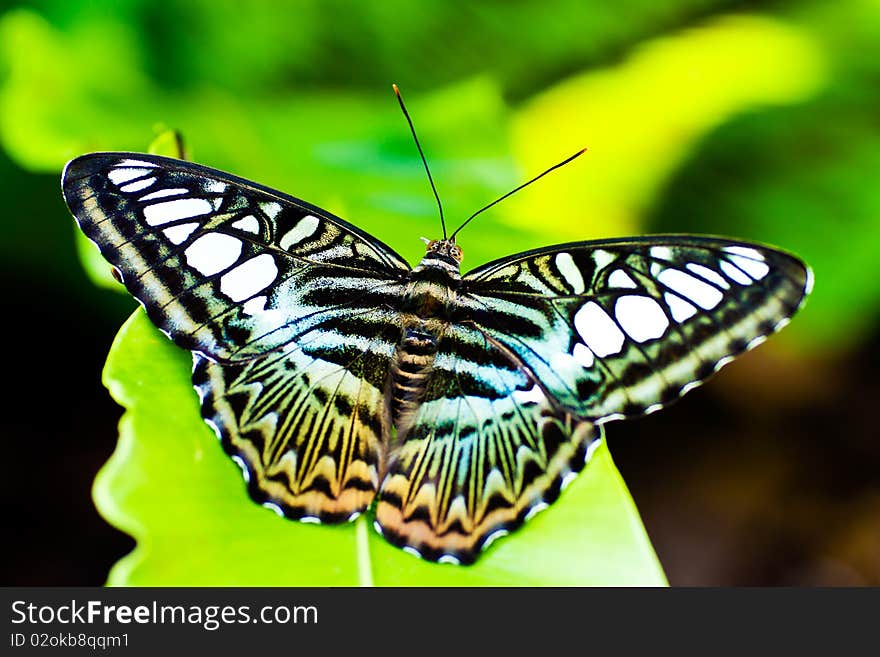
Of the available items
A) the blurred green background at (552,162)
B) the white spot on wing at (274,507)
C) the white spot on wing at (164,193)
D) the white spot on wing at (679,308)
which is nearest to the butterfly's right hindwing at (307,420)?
the white spot on wing at (274,507)

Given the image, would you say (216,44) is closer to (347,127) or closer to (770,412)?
(347,127)

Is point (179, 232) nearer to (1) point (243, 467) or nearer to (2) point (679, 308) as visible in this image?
(1) point (243, 467)

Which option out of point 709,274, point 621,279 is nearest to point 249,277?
point 621,279

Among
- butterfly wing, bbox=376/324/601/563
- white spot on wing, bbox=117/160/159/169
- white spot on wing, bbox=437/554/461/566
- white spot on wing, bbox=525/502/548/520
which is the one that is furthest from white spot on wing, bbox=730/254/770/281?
white spot on wing, bbox=117/160/159/169

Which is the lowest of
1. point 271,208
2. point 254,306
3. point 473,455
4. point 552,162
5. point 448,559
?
point 448,559

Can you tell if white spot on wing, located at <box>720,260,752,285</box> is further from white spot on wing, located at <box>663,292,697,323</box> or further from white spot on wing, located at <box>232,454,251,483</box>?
white spot on wing, located at <box>232,454,251,483</box>

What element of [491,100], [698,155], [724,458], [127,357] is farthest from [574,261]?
[724,458]
